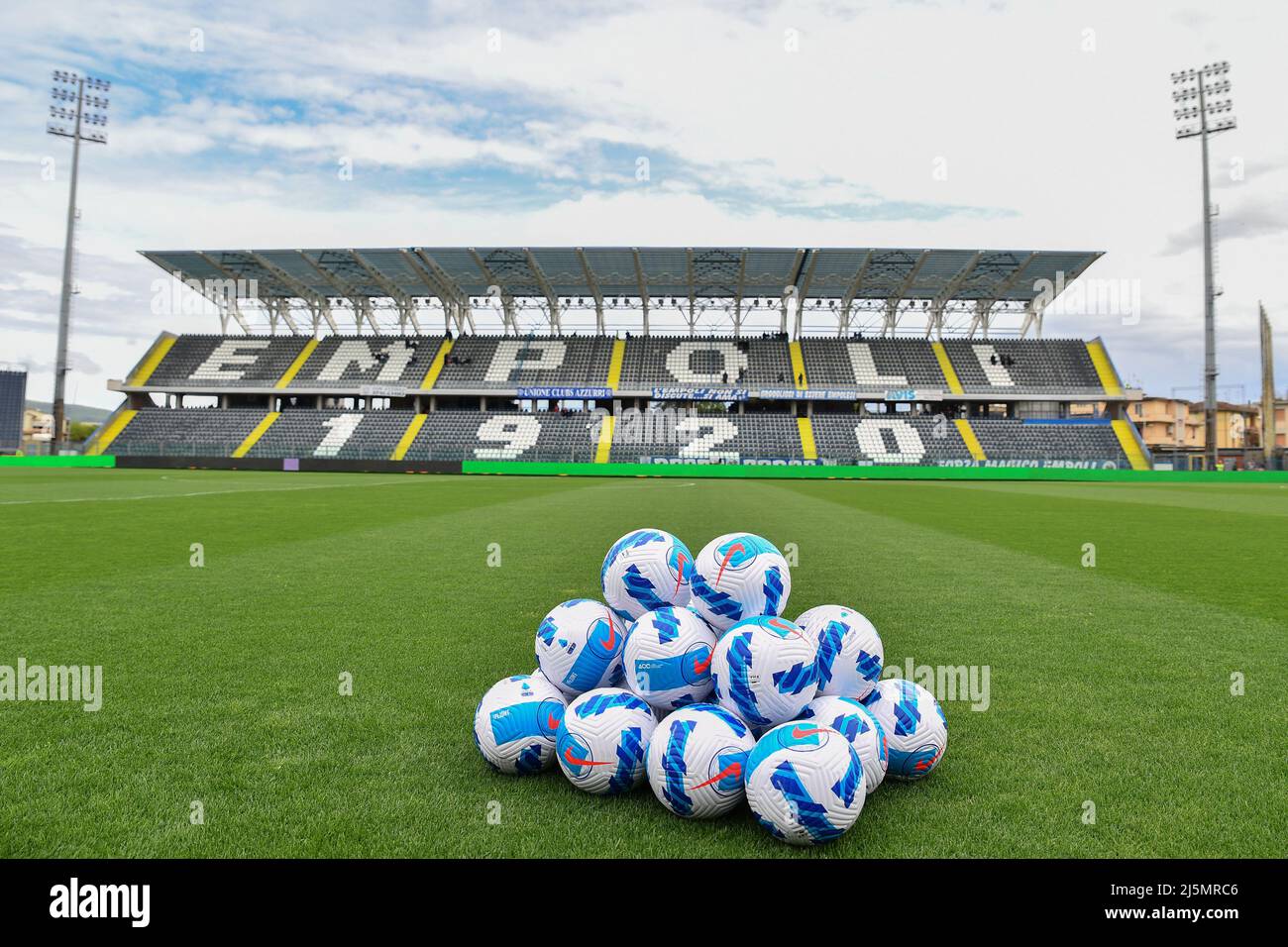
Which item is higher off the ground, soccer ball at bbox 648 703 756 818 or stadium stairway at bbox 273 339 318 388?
stadium stairway at bbox 273 339 318 388

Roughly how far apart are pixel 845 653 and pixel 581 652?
1232mm

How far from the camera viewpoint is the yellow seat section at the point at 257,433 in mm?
47844

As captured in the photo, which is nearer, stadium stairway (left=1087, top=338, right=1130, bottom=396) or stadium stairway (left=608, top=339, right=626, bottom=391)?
stadium stairway (left=1087, top=338, right=1130, bottom=396)

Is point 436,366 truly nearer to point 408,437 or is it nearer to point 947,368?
point 408,437

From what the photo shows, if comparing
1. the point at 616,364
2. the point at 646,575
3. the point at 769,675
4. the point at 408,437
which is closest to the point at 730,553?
the point at 646,575

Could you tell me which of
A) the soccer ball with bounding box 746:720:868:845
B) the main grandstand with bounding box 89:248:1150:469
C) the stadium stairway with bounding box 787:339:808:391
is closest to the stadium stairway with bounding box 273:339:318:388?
the main grandstand with bounding box 89:248:1150:469

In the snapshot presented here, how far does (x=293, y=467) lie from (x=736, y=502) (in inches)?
1352

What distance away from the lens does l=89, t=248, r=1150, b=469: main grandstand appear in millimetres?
46031

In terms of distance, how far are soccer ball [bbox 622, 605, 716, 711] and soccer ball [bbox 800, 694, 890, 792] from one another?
0.49 m

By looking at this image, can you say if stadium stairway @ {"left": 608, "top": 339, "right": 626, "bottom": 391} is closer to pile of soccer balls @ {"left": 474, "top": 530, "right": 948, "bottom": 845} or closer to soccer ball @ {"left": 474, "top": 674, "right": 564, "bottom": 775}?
pile of soccer balls @ {"left": 474, "top": 530, "right": 948, "bottom": 845}

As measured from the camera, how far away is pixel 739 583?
12.3 feet

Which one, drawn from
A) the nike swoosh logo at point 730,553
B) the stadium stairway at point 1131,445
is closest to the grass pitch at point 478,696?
the nike swoosh logo at point 730,553
